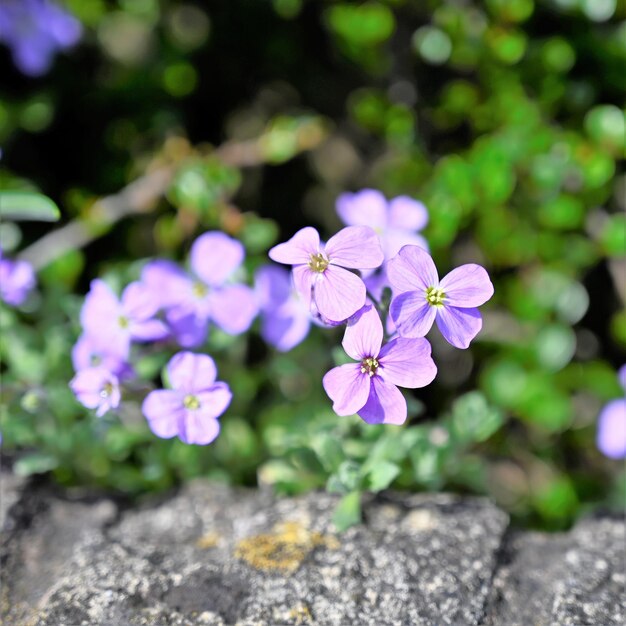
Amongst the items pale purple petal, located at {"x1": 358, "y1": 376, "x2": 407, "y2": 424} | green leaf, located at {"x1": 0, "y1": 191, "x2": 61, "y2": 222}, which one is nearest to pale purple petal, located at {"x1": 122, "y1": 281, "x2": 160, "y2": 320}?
green leaf, located at {"x1": 0, "y1": 191, "x2": 61, "y2": 222}

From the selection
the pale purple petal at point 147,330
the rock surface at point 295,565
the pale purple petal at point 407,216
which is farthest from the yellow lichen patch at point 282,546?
the pale purple petal at point 407,216

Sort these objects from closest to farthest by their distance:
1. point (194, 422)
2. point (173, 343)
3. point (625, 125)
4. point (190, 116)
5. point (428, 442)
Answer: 1. point (194, 422)
2. point (428, 442)
3. point (173, 343)
4. point (625, 125)
5. point (190, 116)

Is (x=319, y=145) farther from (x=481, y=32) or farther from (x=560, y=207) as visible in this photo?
(x=560, y=207)

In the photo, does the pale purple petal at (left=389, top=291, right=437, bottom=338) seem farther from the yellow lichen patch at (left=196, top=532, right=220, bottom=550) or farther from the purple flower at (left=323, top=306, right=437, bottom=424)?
the yellow lichen patch at (left=196, top=532, right=220, bottom=550)

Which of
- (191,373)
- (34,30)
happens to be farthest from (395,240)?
(34,30)

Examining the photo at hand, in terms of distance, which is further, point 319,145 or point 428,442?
point 319,145

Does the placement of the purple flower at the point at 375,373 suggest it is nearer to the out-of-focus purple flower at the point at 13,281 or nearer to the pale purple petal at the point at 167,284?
the pale purple petal at the point at 167,284

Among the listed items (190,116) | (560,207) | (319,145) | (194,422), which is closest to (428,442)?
(194,422)

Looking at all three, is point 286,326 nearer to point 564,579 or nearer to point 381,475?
point 381,475
